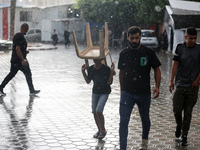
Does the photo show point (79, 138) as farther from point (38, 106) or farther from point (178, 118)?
point (38, 106)

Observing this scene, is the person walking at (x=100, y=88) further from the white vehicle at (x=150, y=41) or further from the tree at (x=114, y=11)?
the tree at (x=114, y=11)

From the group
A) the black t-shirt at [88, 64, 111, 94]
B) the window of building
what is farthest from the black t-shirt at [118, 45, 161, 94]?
the window of building

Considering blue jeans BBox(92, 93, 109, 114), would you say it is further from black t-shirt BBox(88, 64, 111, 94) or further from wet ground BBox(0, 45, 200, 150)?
wet ground BBox(0, 45, 200, 150)

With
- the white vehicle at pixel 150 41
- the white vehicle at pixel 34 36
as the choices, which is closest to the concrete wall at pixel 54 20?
the white vehicle at pixel 34 36

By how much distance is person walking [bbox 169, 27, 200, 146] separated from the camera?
6266 mm

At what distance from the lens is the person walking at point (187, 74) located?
6266mm

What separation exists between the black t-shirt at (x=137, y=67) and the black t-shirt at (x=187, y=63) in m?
0.88

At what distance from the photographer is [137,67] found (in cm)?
551

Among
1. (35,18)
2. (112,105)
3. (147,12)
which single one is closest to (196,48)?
(112,105)

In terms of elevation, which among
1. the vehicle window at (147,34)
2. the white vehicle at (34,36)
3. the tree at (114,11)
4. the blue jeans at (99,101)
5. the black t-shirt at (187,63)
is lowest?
the white vehicle at (34,36)


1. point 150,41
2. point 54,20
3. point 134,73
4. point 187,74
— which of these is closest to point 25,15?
point 54,20

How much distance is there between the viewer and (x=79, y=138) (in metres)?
6.60

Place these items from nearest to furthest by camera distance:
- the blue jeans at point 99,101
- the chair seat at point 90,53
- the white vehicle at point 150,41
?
the chair seat at point 90,53, the blue jeans at point 99,101, the white vehicle at point 150,41

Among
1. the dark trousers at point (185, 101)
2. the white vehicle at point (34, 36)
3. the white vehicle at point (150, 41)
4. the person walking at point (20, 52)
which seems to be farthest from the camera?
the white vehicle at point (34, 36)
